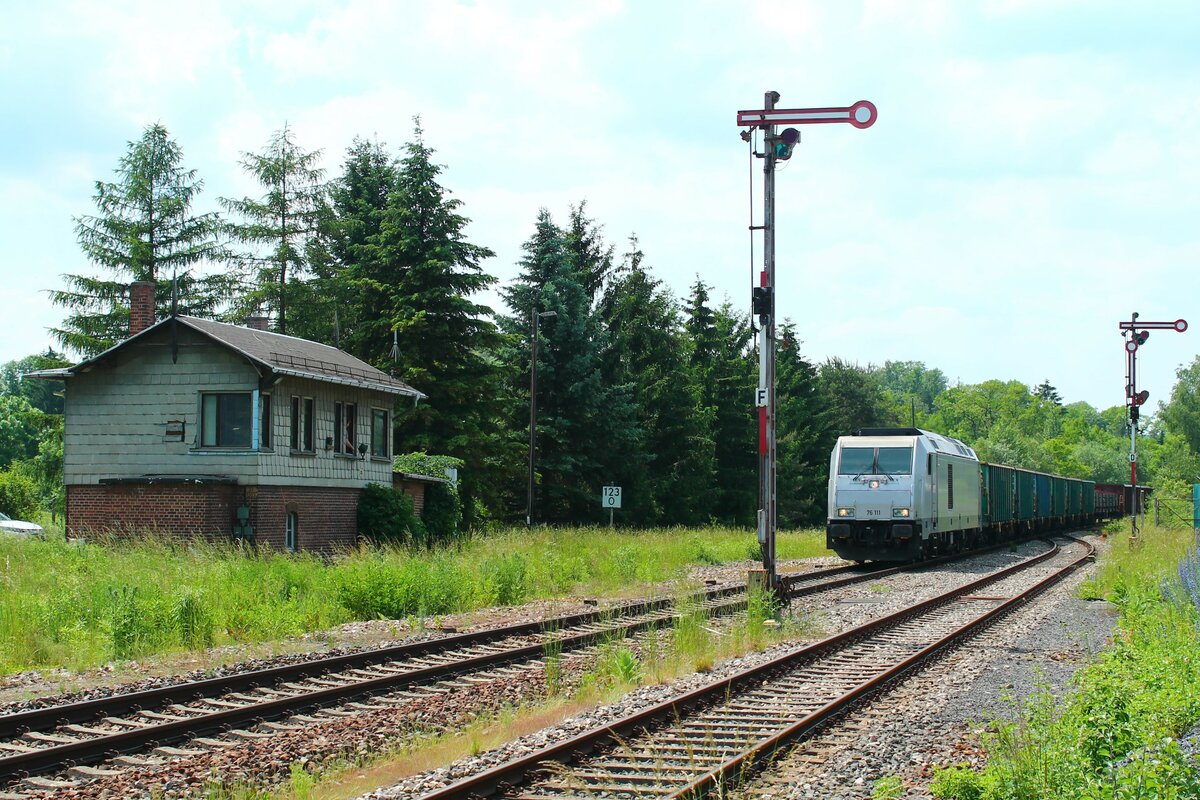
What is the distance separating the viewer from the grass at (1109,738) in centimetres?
573

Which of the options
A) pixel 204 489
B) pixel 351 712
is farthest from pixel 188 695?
pixel 204 489

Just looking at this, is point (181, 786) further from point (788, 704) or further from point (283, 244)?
point (283, 244)

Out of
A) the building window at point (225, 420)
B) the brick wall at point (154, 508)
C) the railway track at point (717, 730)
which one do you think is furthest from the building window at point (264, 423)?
the railway track at point (717, 730)

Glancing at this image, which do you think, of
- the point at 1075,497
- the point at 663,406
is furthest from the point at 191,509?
the point at 1075,497

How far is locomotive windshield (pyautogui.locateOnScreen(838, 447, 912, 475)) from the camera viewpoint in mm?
27628

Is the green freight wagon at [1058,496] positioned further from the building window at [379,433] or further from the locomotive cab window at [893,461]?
the building window at [379,433]

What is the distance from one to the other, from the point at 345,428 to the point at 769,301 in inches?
610

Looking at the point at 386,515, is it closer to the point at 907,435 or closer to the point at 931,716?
the point at 907,435

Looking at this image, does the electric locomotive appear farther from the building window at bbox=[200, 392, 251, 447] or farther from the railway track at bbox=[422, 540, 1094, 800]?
the building window at bbox=[200, 392, 251, 447]

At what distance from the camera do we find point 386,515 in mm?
29938

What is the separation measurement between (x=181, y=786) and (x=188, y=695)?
9.52ft

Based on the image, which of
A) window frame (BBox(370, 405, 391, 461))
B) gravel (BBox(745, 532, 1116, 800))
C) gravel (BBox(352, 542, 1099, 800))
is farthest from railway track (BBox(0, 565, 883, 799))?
window frame (BBox(370, 405, 391, 461))

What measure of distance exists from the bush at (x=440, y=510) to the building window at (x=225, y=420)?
8.29 metres

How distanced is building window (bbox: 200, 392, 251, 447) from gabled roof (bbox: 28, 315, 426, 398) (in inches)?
44.1
